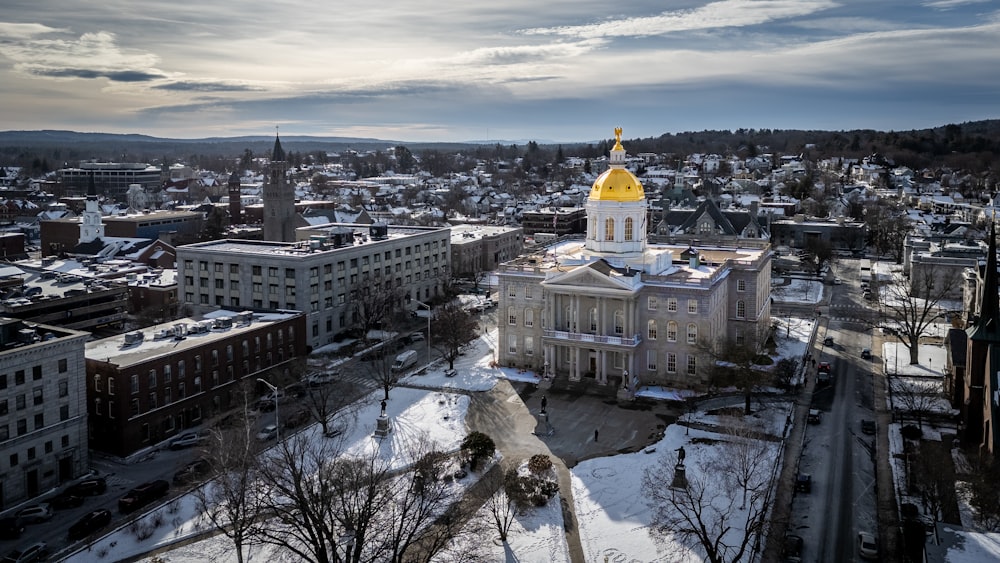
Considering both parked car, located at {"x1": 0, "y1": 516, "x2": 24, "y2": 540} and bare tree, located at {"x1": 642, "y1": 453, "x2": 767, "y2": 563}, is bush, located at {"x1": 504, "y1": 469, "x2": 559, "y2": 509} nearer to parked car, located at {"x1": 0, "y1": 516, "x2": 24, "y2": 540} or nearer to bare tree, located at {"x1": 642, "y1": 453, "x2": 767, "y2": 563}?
bare tree, located at {"x1": 642, "y1": 453, "x2": 767, "y2": 563}

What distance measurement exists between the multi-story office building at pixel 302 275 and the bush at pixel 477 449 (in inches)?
1337

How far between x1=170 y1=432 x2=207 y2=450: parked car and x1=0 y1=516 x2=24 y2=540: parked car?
1152 cm

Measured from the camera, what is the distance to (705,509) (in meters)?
40.8

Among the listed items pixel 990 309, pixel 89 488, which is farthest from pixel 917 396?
pixel 89 488

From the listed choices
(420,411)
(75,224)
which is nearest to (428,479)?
(420,411)

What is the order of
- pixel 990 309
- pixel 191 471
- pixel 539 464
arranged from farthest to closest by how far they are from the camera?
1. pixel 990 309
2. pixel 539 464
3. pixel 191 471

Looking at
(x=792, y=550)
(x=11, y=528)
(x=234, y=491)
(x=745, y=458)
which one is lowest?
(x=11, y=528)

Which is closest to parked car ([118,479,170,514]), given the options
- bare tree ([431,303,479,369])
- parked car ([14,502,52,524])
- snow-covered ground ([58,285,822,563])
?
snow-covered ground ([58,285,822,563])

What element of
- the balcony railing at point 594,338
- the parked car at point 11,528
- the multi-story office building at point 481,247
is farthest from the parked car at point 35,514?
the multi-story office building at point 481,247

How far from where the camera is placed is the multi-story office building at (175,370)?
5112 cm

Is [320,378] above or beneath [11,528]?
above

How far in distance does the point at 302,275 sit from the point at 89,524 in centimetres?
3861

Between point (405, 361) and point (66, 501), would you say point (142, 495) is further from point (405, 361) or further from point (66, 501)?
point (405, 361)

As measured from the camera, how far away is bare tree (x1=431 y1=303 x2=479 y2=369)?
67.8m
